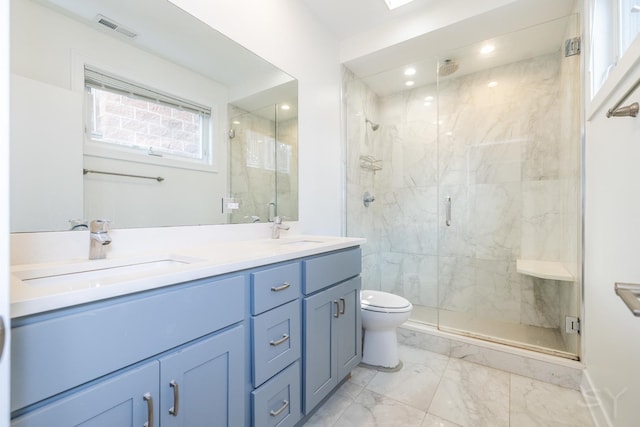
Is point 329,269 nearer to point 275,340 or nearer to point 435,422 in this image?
point 275,340

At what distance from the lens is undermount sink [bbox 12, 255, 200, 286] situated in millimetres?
826

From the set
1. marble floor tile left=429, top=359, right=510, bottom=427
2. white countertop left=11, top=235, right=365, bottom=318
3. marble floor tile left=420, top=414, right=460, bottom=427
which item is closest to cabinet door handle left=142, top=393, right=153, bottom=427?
white countertop left=11, top=235, right=365, bottom=318

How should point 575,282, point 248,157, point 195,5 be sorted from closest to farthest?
point 195,5
point 248,157
point 575,282

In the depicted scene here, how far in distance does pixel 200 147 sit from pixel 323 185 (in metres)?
1.07

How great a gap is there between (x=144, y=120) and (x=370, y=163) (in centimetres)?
219

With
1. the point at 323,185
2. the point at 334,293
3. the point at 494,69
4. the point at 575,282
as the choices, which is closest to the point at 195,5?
the point at 323,185

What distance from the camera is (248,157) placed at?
5.56ft

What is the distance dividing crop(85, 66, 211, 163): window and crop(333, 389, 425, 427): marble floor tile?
1.53 m

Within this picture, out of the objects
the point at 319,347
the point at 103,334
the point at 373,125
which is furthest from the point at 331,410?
the point at 373,125

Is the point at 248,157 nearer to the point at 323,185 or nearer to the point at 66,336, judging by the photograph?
the point at 323,185

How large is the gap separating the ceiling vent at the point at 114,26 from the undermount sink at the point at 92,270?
3.02 ft

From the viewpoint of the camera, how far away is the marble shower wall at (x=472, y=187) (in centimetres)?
237

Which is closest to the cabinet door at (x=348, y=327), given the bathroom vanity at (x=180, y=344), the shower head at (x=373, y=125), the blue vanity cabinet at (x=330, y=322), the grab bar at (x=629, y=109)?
the blue vanity cabinet at (x=330, y=322)

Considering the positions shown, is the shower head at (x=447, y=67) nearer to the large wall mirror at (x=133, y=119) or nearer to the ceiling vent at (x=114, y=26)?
the large wall mirror at (x=133, y=119)
